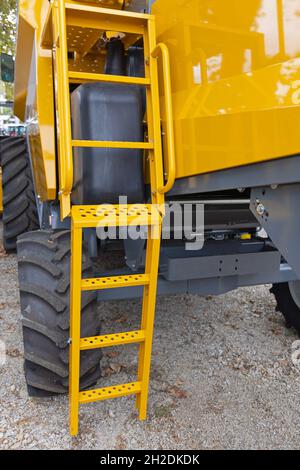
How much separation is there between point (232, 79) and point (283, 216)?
0.58 m

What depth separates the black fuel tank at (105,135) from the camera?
2205 mm

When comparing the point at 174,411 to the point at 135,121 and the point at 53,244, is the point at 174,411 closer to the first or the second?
the point at 53,244

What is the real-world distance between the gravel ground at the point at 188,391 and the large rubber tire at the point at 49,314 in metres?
0.22

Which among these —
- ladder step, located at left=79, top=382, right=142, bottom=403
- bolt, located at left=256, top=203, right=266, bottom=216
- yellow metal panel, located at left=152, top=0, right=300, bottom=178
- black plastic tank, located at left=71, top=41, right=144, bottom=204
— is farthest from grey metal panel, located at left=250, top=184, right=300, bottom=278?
ladder step, located at left=79, top=382, right=142, bottom=403

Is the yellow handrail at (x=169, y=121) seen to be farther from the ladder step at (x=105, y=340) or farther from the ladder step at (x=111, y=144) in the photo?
the ladder step at (x=105, y=340)

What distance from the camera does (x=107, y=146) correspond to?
2053 millimetres

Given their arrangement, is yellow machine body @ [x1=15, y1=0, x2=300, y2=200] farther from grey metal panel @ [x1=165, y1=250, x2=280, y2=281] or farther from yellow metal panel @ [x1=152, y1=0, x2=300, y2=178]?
grey metal panel @ [x1=165, y1=250, x2=280, y2=281]

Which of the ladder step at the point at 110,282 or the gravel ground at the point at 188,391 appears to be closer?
the ladder step at the point at 110,282

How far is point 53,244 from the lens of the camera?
2.40 m

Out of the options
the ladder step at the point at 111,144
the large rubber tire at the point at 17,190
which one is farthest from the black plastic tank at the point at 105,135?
the large rubber tire at the point at 17,190

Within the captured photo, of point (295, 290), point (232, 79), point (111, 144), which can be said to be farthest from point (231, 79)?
point (295, 290)

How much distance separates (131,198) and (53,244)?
0.52 metres

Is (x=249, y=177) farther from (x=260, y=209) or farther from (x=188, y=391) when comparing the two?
(x=188, y=391)

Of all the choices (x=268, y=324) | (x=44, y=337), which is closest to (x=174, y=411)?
(x=44, y=337)
